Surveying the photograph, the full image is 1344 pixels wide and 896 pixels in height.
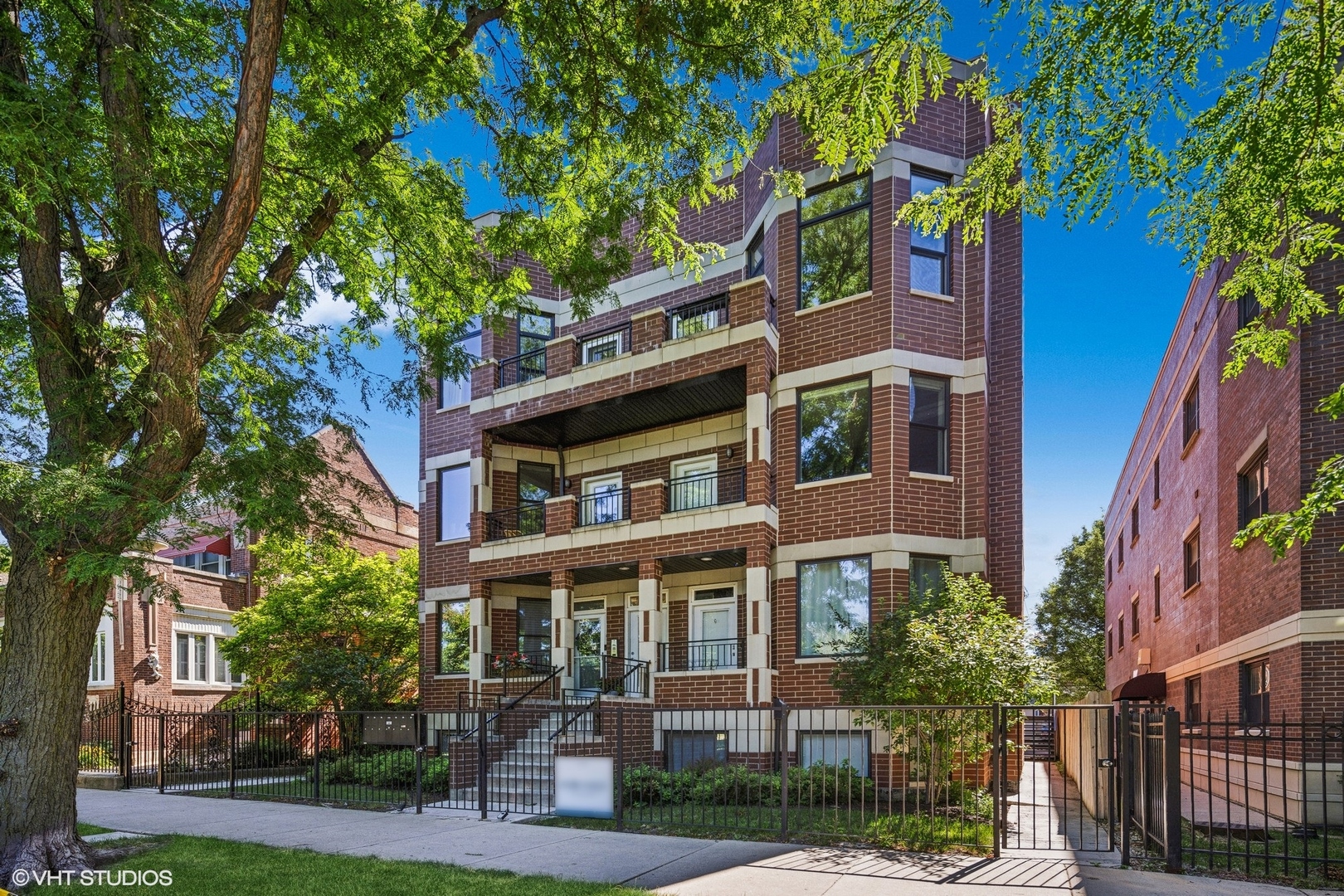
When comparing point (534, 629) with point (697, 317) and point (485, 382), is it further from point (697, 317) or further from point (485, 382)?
point (697, 317)

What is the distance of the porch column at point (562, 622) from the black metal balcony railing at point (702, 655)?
76.7 inches

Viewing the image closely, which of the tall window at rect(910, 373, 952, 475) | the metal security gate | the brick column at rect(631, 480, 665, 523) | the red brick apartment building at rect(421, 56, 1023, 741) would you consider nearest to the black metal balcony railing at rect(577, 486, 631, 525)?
the red brick apartment building at rect(421, 56, 1023, 741)

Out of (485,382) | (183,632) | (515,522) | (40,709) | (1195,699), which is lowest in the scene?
(1195,699)

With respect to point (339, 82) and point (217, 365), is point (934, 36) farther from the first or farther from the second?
point (217, 365)

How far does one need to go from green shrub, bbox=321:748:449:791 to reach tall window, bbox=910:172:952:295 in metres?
11.7

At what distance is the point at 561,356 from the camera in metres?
19.7

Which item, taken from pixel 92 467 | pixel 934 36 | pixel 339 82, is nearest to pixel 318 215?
pixel 339 82

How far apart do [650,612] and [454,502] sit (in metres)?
7.22

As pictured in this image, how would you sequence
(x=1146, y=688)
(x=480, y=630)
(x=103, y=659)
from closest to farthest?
(x=480, y=630) < (x=1146, y=688) < (x=103, y=659)

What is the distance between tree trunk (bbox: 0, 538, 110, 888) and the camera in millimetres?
8891

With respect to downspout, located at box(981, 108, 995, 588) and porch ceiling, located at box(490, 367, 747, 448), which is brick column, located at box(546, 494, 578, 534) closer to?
porch ceiling, located at box(490, 367, 747, 448)

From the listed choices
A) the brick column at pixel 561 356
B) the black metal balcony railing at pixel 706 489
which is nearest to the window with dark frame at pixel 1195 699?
the black metal balcony railing at pixel 706 489

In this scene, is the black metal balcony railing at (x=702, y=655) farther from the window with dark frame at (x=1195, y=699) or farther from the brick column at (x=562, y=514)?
the window with dark frame at (x=1195, y=699)

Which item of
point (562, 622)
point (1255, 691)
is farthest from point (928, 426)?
point (562, 622)
